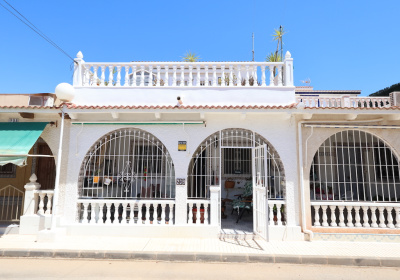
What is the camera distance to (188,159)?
6.88m

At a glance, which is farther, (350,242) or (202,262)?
(350,242)

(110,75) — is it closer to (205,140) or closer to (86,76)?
(86,76)

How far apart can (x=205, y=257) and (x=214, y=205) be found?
1560 mm

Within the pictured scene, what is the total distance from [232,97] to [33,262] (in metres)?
6.02

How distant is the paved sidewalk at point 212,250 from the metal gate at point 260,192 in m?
0.39

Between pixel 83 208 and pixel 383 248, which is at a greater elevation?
pixel 83 208

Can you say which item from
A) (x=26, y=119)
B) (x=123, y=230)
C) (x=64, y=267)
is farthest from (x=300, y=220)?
(x=26, y=119)

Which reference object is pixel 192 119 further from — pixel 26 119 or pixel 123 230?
pixel 26 119

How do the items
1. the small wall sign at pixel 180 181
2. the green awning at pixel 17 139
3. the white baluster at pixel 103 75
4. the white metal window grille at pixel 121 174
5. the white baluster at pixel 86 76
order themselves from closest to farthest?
the green awning at pixel 17 139, the small wall sign at pixel 180 181, the white metal window grille at pixel 121 174, the white baluster at pixel 103 75, the white baluster at pixel 86 76

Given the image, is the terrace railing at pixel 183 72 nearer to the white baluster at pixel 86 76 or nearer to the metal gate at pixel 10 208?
the white baluster at pixel 86 76

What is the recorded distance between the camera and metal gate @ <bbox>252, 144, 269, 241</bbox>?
5.93 m

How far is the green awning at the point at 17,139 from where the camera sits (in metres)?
6.14

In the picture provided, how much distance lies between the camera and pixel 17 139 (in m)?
6.65

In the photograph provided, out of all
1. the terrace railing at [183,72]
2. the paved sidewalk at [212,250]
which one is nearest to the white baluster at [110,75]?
the terrace railing at [183,72]
